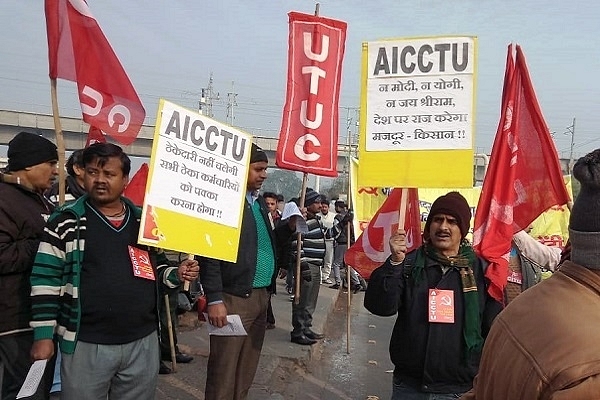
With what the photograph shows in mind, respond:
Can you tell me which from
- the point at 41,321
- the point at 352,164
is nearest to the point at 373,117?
the point at 41,321

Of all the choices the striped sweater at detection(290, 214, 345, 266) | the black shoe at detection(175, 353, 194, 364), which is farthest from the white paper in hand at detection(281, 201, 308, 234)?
the striped sweater at detection(290, 214, 345, 266)

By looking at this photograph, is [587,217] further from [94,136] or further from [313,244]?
[313,244]

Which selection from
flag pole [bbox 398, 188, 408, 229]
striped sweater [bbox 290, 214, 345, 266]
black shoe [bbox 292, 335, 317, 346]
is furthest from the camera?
striped sweater [bbox 290, 214, 345, 266]

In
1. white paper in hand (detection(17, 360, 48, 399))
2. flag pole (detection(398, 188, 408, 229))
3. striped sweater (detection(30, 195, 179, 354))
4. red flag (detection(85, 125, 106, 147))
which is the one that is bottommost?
white paper in hand (detection(17, 360, 48, 399))

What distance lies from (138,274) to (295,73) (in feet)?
7.94

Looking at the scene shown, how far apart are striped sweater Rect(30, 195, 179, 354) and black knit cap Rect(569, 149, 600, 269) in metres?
2.23

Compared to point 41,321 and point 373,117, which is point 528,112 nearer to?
point 373,117

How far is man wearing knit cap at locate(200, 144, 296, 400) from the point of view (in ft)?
11.4

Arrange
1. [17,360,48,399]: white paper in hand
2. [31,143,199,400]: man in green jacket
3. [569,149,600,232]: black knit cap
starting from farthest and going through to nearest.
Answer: [31,143,199,400]: man in green jacket < [17,360,48,399]: white paper in hand < [569,149,600,232]: black knit cap

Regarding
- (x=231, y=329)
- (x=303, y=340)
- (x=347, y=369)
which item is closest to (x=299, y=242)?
(x=231, y=329)

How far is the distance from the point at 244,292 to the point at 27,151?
1.60 m

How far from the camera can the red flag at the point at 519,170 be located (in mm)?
3498

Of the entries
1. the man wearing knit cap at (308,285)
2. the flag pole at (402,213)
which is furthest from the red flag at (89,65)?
the man wearing knit cap at (308,285)

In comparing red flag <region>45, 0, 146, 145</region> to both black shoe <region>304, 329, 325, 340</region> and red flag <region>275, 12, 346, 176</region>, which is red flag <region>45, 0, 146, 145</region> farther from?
black shoe <region>304, 329, 325, 340</region>
